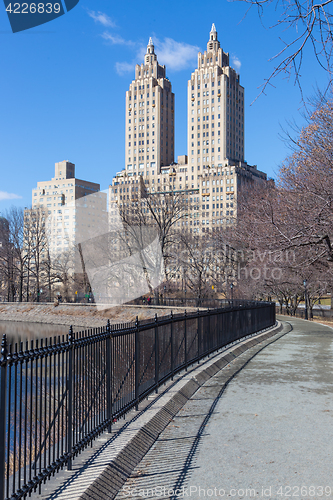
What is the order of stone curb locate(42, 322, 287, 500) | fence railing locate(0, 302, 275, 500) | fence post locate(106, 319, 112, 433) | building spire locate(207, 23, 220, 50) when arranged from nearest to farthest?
fence railing locate(0, 302, 275, 500), stone curb locate(42, 322, 287, 500), fence post locate(106, 319, 112, 433), building spire locate(207, 23, 220, 50)

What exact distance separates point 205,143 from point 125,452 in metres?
173

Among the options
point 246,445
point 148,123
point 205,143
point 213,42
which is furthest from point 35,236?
point 213,42

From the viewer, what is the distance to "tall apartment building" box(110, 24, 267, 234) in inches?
6308

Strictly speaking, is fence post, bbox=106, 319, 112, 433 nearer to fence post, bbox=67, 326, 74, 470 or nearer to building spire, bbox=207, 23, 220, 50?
fence post, bbox=67, 326, 74, 470

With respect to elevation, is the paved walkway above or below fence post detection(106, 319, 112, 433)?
below

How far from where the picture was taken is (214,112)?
175m

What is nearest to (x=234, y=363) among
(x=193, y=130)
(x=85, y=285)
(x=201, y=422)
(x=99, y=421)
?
(x=201, y=422)

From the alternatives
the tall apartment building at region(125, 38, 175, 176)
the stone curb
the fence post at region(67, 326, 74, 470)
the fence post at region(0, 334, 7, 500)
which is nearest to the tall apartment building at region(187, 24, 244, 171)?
the tall apartment building at region(125, 38, 175, 176)

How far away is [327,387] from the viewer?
32.4ft

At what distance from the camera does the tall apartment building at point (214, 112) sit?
561 feet

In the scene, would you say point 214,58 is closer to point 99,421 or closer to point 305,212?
point 305,212

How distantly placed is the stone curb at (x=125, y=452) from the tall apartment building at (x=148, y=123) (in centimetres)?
17481

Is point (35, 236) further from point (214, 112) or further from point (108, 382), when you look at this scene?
point (214, 112)

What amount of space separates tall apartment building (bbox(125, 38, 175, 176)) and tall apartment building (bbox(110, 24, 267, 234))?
0.41 m
